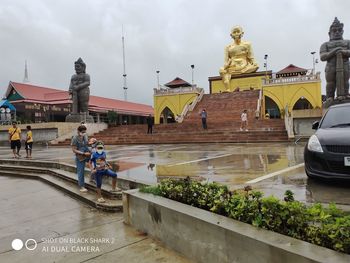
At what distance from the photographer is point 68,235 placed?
14.7ft

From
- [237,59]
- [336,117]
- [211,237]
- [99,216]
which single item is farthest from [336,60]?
[237,59]

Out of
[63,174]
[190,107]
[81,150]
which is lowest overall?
[63,174]

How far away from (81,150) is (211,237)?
4.22 m

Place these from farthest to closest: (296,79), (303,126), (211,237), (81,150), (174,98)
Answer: (174,98) → (296,79) → (303,126) → (81,150) → (211,237)

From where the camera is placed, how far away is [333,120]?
5.81m

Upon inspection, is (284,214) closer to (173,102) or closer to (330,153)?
(330,153)

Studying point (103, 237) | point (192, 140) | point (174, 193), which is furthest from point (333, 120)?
point (192, 140)

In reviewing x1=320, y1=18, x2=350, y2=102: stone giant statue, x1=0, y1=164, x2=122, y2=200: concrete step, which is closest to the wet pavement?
x1=0, y1=164, x2=122, y2=200: concrete step

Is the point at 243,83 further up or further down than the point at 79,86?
further up

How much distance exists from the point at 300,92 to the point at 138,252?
30073 mm

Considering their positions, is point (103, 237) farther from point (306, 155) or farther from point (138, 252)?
point (306, 155)

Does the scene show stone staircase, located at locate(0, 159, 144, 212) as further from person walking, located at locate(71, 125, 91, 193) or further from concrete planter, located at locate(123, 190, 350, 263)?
concrete planter, located at locate(123, 190, 350, 263)

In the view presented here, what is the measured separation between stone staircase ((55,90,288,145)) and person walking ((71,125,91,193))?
11.4 m

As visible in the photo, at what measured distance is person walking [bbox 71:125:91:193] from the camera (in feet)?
21.5
